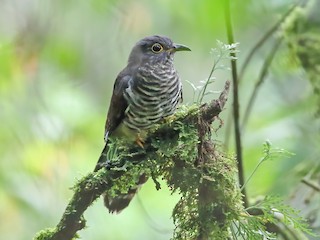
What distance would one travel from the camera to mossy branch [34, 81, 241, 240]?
80.1 inches

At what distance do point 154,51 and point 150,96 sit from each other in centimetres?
31

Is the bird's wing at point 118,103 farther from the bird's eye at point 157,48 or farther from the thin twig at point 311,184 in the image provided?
the thin twig at point 311,184

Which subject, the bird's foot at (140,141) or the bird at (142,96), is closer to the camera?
the bird's foot at (140,141)

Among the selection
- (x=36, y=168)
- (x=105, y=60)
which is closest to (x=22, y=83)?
(x=36, y=168)

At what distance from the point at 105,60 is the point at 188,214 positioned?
11.7ft

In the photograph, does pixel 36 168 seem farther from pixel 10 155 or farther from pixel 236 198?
pixel 236 198

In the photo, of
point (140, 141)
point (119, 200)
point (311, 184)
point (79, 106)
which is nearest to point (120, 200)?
point (119, 200)

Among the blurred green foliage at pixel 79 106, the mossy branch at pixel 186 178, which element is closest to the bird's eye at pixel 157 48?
the blurred green foliage at pixel 79 106

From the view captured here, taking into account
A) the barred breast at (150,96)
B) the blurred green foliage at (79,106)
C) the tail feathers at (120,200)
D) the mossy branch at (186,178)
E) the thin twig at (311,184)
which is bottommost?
the mossy branch at (186,178)

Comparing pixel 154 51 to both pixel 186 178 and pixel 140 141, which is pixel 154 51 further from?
pixel 186 178

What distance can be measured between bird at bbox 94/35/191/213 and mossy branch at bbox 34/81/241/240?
411mm

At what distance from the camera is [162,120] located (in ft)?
8.63

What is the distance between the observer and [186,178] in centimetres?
206

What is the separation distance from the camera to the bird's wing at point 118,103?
9.14 feet
